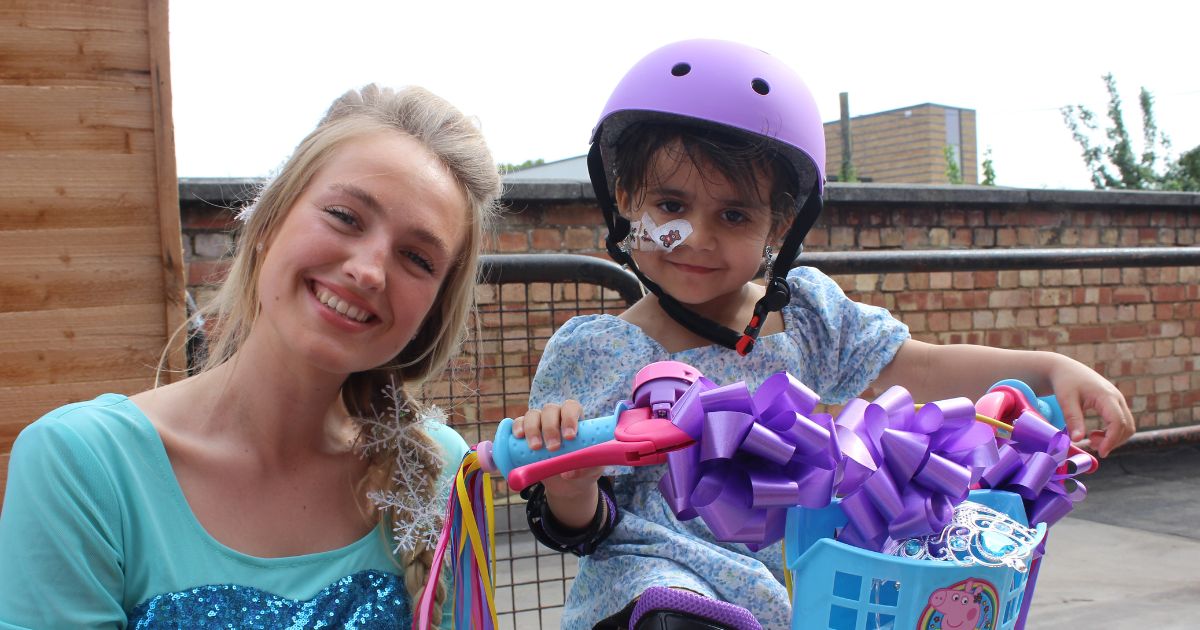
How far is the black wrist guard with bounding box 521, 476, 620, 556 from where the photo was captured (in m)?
1.78

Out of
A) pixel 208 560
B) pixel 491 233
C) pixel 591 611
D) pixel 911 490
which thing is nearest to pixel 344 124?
pixel 491 233

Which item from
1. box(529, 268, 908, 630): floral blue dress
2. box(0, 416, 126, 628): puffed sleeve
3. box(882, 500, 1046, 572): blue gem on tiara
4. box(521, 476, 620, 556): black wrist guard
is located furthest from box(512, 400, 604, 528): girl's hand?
box(0, 416, 126, 628): puffed sleeve

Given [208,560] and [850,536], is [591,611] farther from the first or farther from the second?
[850,536]

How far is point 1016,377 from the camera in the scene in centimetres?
193

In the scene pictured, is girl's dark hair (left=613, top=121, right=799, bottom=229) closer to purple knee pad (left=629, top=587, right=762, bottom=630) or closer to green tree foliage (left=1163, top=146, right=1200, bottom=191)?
purple knee pad (left=629, top=587, right=762, bottom=630)

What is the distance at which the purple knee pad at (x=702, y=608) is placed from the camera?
1.51 m

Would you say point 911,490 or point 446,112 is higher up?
point 446,112

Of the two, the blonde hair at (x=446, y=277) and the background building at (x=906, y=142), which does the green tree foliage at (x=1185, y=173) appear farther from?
the blonde hair at (x=446, y=277)

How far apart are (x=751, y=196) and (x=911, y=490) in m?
0.99

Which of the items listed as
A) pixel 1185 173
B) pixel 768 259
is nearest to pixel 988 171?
pixel 1185 173

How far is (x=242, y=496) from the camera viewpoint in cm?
161

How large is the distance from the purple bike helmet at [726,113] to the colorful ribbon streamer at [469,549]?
32.1 inches

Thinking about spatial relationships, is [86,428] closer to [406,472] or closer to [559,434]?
[406,472]

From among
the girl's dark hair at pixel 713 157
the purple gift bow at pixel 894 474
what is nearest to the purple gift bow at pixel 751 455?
the purple gift bow at pixel 894 474
